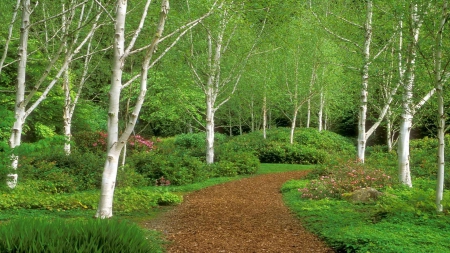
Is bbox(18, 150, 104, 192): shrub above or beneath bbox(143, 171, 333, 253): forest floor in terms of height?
above

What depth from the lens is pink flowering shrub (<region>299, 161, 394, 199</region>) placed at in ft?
34.1

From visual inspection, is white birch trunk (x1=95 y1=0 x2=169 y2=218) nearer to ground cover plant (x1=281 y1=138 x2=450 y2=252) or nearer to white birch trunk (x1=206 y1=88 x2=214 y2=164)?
ground cover plant (x1=281 y1=138 x2=450 y2=252)

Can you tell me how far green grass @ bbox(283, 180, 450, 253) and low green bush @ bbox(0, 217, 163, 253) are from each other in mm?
2973

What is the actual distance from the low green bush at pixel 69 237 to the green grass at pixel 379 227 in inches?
117

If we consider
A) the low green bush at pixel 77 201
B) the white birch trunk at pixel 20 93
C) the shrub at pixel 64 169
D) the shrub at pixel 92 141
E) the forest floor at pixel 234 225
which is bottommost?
the forest floor at pixel 234 225

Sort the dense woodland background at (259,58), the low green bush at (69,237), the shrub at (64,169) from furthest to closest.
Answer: the shrub at (64,169) < the dense woodland background at (259,58) < the low green bush at (69,237)

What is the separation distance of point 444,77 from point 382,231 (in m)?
3.02

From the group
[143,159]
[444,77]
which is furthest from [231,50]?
[444,77]

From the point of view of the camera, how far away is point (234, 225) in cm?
774

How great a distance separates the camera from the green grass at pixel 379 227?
559cm

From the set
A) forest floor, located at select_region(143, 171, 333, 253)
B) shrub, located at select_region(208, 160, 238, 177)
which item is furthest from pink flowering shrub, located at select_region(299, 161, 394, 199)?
shrub, located at select_region(208, 160, 238, 177)

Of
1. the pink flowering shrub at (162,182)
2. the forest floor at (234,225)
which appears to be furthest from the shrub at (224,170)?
the forest floor at (234,225)

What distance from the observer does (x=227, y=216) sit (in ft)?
28.3

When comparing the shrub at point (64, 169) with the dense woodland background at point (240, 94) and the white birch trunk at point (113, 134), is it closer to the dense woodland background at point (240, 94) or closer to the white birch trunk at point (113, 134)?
the dense woodland background at point (240, 94)
